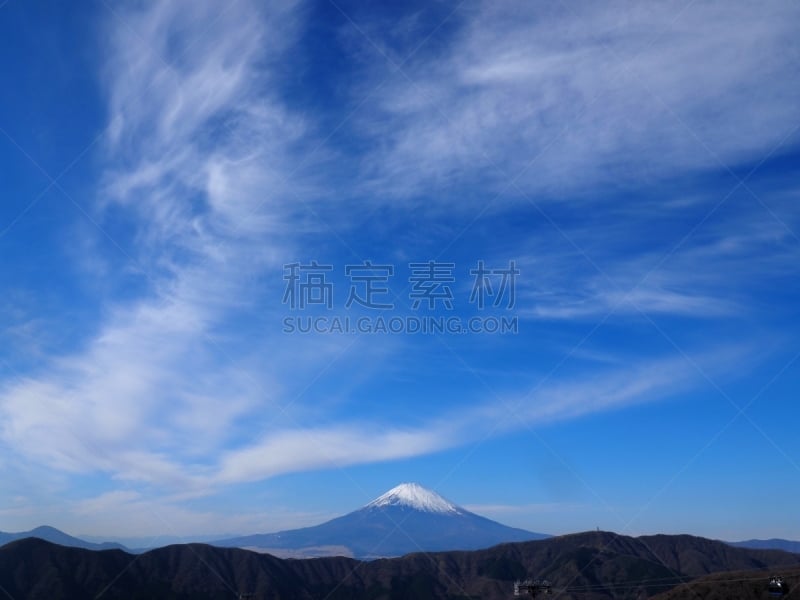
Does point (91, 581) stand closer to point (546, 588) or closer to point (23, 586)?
point (23, 586)

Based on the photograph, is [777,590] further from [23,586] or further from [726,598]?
[23,586]

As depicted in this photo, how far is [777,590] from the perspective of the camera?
62.4 metres

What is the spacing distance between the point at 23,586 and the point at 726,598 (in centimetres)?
18494

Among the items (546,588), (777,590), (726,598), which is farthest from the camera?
(726,598)

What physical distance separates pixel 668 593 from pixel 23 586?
17301cm

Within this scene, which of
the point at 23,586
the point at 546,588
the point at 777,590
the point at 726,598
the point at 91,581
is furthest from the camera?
the point at 91,581

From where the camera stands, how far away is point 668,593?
14950cm

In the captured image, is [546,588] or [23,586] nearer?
[546,588]

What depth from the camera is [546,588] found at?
67.6 meters

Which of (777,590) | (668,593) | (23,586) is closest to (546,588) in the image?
(777,590)

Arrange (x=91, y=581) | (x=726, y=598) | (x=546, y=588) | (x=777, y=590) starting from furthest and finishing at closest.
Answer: (x=91, y=581), (x=726, y=598), (x=546, y=588), (x=777, y=590)

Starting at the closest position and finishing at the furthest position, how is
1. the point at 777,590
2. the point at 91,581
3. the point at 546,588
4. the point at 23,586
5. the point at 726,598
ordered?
1. the point at 777,590
2. the point at 546,588
3. the point at 726,598
4. the point at 23,586
5. the point at 91,581

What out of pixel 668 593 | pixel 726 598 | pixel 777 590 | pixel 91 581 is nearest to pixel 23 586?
pixel 91 581

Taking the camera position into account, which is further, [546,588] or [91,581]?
[91,581]
